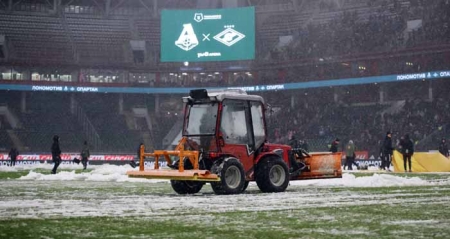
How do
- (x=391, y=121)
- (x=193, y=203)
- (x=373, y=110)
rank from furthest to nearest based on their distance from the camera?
(x=373, y=110), (x=391, y=121), (x=193, y=203)

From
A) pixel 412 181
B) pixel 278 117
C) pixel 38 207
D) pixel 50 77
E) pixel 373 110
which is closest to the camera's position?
pixel 38 207

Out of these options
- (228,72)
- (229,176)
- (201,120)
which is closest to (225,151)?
(229,176)

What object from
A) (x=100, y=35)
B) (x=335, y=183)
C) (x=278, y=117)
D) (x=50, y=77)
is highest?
(x=100, y=35)

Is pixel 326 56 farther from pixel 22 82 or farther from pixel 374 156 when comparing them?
pixel 22 82

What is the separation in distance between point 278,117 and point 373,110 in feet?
27.3

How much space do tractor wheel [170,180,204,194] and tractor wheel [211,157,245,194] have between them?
1075 mm

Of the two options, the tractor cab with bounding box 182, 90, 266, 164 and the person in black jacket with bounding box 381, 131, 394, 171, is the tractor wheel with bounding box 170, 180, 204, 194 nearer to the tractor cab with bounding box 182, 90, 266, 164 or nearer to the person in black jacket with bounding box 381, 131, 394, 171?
the tractor cab with bounding box 182, 90, 266, 164

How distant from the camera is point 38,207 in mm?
11133

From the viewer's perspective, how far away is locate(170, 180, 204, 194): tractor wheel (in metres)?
16.1

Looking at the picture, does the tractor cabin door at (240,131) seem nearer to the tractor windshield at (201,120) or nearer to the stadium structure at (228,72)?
the tractor windshield at (201,120)

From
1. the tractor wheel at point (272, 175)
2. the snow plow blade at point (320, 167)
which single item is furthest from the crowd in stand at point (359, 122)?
the tractor wheel at point (272, 175)

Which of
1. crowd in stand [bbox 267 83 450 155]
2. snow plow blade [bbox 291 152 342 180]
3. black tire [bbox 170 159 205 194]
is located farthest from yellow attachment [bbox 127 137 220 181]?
crowd in stand [bbox 267 83 450 155]

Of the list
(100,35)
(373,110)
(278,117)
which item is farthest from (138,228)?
(100,35)

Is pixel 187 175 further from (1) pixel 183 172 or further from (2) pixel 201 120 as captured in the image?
(2) pixel 201 120
